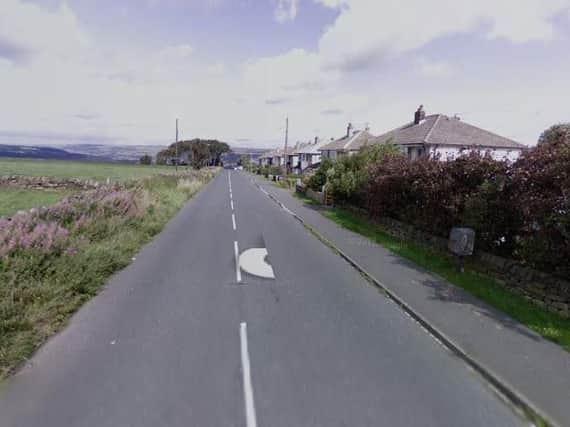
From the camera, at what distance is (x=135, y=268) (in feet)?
22.8

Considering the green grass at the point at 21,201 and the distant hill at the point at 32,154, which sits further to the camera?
the distant hill at the point at 32,154

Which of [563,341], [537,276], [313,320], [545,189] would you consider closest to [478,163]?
[545,189]

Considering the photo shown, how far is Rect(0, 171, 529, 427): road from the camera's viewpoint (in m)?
2.88

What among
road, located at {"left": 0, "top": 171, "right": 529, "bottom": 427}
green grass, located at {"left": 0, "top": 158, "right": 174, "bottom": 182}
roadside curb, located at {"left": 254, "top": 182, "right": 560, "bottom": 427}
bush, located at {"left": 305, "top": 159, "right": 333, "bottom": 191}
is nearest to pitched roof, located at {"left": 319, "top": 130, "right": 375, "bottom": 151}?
bush, located at {"left": 305, "top": 159, "right": 333, "bottom": 191}

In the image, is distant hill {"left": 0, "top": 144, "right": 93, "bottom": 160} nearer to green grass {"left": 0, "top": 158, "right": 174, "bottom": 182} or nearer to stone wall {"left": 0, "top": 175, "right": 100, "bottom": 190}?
green grass {"left": 0, "top": 158, "right": 174, "bottom": 182}

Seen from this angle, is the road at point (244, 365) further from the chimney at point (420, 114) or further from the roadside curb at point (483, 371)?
the chimney at point (420, 114)

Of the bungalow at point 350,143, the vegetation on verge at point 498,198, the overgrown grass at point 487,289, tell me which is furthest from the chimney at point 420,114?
the overgrown grass at point 487,289

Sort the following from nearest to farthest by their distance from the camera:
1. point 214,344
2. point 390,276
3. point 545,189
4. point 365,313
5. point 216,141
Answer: point 214,344
point 365,313
point 545,189
point 390,276
point 216,141

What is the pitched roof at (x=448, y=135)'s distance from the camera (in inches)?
945

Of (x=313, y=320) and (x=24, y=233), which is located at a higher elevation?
(x=24, y=233)

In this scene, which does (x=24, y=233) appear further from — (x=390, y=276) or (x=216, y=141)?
(x=216, y=141)

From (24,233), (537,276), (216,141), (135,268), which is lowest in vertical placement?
(135,268)

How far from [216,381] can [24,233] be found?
472 centimetres

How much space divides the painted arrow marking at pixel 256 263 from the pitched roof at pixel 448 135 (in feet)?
59.6
